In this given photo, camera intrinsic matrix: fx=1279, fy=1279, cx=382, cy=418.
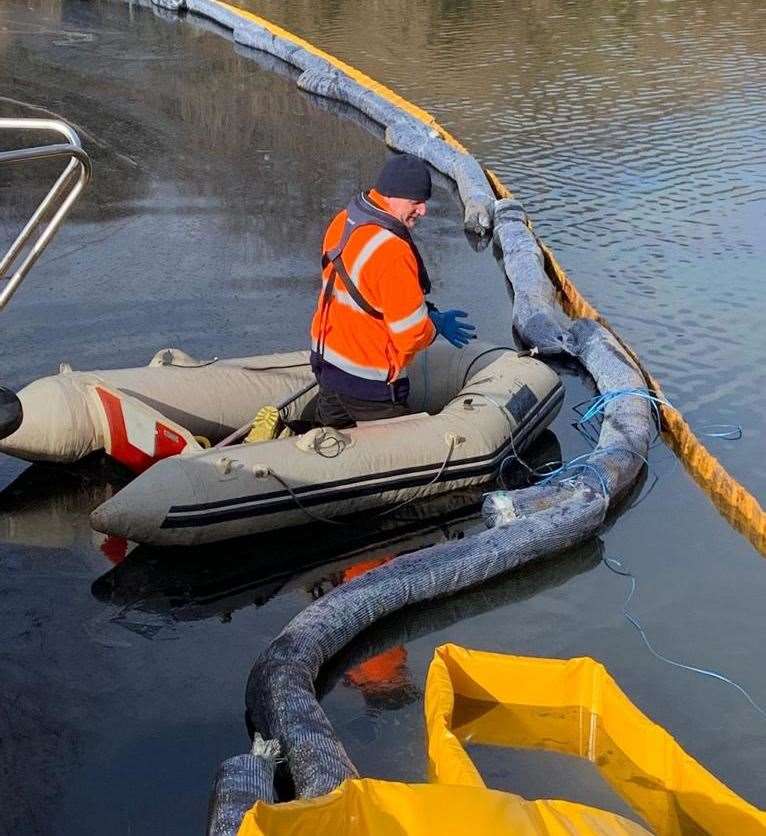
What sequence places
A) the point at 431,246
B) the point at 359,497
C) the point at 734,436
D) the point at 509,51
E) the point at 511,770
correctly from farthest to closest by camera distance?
the point at 509,51 < the point at 431,246 < the point at 734,436 < the point at 359,497 < the point at 511,770

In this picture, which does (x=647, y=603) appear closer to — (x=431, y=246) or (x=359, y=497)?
(x=359, y=497)

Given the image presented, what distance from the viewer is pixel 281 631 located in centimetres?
512

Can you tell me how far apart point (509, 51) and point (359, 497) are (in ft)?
41.7

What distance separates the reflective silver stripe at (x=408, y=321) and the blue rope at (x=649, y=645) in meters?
1.43

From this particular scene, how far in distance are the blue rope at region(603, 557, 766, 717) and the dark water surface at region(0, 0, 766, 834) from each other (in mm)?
45

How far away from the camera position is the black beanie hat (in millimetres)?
5730

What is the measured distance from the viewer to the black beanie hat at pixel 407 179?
18.8 feet

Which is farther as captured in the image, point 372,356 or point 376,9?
point 376,9

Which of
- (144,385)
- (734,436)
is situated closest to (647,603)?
(734,436)

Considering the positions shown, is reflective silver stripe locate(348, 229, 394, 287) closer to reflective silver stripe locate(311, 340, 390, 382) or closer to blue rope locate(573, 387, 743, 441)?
reflective silver stripe locate(311, 340, 390, 382)

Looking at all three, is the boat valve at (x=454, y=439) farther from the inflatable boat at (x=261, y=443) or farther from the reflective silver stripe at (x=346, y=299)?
the reflective silver stripe at (x=346, y=299)

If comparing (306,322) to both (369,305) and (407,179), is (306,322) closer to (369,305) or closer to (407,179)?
(369,305)

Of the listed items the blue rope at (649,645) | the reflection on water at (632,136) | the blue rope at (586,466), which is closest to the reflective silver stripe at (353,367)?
the blue rope at (586,466)

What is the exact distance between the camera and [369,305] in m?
5.90
